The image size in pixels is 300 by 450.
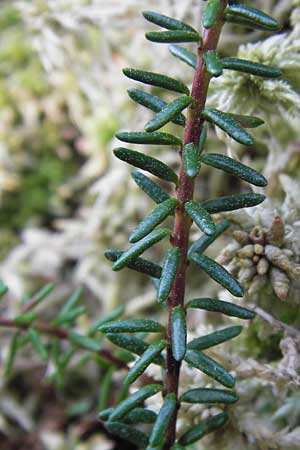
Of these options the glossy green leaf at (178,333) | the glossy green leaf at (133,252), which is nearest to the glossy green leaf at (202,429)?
the glossy green leaf at (178,333)

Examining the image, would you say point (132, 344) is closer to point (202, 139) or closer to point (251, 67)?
point (202, 139)

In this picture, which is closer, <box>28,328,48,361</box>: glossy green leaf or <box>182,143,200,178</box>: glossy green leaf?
<box>182,143,200,178</box>: glossy green leaf

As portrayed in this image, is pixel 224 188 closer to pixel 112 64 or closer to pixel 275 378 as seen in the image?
pixel 112 64

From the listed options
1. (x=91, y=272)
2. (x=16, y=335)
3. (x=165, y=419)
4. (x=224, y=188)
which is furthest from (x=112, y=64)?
(x=165, y=419)

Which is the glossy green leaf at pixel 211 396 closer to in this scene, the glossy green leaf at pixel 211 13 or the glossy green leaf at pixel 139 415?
→ the glossy green leaf at pixel 139 415

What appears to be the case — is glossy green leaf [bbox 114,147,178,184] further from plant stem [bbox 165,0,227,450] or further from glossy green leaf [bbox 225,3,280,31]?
glossy green leaf [bbox 225,3,280,31]

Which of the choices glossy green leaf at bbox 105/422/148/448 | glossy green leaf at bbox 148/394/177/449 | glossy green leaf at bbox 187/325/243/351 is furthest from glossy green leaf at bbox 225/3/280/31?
glossy green leaf at bbox 105/422/148/448
